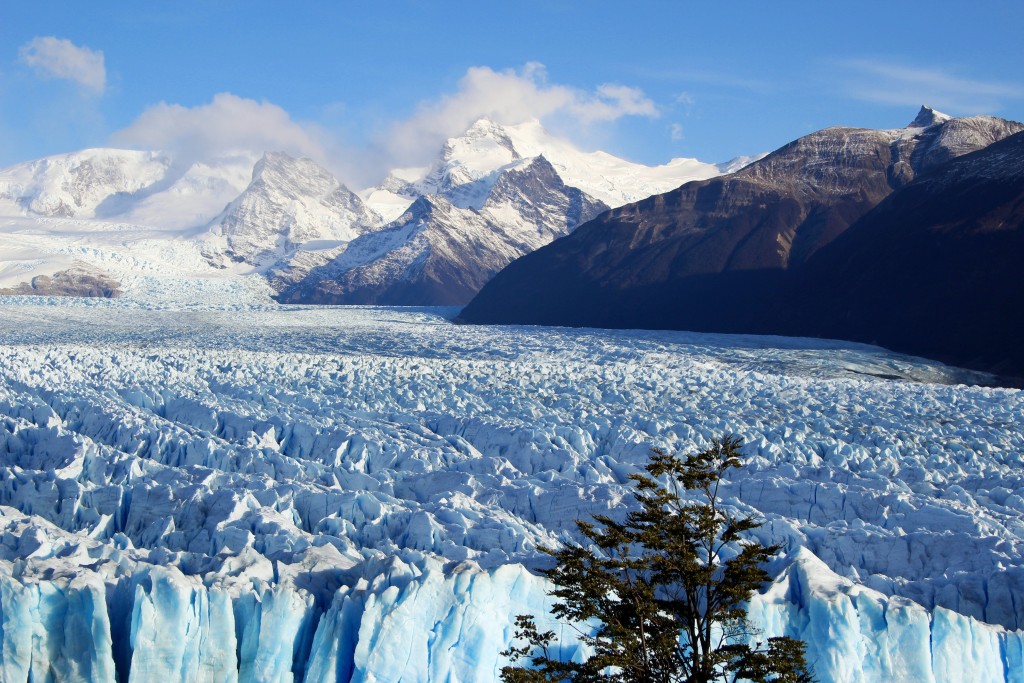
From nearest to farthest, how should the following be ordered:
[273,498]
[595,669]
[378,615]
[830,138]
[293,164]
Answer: [595,669]
[378,615]
[273,498]
[830,138]
[293,164]

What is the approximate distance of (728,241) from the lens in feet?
197

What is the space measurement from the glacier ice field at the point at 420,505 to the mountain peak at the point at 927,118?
5121 centimetres

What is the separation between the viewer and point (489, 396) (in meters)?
25.0

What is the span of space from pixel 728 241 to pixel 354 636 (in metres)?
50.7

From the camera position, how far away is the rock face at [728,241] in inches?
2195

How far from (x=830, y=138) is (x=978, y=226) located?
22.4 meters

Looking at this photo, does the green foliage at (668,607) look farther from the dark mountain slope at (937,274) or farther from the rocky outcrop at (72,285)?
the rocky outcrop at (72,285)

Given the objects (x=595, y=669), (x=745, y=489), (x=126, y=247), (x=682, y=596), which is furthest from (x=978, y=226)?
(x=126, y=247)

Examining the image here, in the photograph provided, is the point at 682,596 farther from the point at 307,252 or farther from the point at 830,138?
the point at 307,252

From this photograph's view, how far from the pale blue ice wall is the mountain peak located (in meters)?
66.5

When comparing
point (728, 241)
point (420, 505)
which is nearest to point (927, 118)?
point (728, 241)

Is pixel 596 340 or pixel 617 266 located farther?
pixel 617 266

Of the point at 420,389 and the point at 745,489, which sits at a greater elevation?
the point at 420,389

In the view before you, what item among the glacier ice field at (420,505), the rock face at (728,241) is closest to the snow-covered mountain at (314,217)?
the rock face at (728,241)
